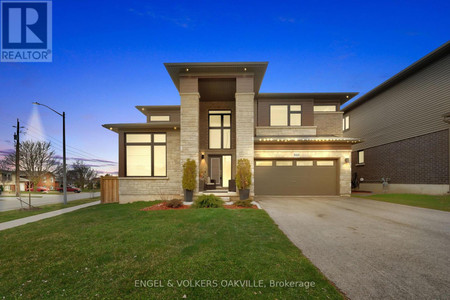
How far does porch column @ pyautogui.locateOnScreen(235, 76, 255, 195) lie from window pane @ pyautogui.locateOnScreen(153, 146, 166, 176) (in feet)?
15.4

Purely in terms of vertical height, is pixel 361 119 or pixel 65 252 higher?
pixel 361 119

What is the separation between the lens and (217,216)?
263 inches

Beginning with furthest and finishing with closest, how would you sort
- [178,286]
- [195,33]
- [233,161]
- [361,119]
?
1. [195,33]
2. [361,119]
3. [233,161]
4. [178,286]

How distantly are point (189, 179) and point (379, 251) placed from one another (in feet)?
25.5

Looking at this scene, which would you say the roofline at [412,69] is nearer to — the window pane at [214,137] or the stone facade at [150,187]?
the window pane at [214,137]

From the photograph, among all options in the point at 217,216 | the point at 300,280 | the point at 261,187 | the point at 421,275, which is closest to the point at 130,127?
the point at 217,216

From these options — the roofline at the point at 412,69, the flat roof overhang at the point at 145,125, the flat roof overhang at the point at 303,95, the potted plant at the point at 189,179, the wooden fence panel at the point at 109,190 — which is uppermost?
the roofline at the point at 412,69

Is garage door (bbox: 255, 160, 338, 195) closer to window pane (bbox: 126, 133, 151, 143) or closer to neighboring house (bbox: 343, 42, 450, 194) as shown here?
neighboring house (bbox: 343, 42, 450, 194)

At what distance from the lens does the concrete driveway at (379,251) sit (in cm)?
264

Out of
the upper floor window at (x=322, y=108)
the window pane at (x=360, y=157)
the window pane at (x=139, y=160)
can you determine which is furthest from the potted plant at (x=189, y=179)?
the window pane at (x=360, y=157)

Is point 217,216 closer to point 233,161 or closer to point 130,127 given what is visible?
point 233,161

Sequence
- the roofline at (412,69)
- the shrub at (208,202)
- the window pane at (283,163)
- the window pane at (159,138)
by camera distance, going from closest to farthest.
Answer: the shrub at (208,202)
the window pane at (159,138)
the roofline at (412,69)
the window pane at (283,163)

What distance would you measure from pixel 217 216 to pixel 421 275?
16.8ft

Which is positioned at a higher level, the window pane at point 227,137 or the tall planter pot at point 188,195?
the window pane at point 227,137
